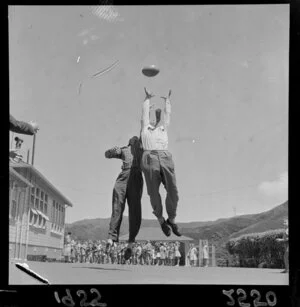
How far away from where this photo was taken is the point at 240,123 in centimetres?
503

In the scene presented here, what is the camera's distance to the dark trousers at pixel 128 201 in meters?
5.12

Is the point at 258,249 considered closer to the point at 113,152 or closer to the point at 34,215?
the point at 113,152

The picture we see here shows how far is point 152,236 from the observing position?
518cm

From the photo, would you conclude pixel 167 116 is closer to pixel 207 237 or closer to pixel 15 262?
pixel 207 237

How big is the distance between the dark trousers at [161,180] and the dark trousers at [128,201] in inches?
5.1

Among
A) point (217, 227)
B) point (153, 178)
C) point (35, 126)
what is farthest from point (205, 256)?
point (35, 126)

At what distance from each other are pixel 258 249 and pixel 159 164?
4.08 feet

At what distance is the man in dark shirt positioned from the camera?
5117 millimetres

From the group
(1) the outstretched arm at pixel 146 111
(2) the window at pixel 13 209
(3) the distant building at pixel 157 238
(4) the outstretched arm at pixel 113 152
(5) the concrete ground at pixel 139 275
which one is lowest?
(5) the concrete ground at pixel 139 275

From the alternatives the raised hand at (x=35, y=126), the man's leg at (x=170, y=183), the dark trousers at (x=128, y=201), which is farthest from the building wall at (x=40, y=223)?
the man's leg at (x=170, y=183)

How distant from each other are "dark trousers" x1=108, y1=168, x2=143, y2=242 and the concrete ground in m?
0.36

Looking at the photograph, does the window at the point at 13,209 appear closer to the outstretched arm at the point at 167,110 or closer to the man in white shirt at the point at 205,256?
the outstretched arm at the point at 167,110
